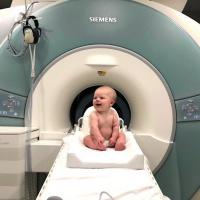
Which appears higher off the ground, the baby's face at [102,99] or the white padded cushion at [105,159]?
the baby's face at [102,99]

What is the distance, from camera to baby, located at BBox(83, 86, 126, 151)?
1.58 m

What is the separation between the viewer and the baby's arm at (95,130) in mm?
1560

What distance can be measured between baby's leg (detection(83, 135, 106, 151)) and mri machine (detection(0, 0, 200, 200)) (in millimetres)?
390

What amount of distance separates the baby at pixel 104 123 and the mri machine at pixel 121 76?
1.00 ft

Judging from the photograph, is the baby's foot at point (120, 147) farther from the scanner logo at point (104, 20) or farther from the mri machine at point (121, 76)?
the scanner logo at point (104, 20)

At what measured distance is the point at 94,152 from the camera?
1458 millimetres

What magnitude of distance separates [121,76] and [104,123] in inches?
Result: 14.9

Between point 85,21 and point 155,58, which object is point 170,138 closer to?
point 155,58

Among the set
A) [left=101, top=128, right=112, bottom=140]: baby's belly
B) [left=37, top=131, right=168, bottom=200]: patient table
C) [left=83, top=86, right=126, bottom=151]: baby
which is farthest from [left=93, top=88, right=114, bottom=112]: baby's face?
[left=37, top=131, right=168, bottom=200]: patient table

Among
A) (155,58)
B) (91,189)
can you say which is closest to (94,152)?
(91,189)

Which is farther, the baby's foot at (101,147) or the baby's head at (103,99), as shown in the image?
the baby's head at (103,99)

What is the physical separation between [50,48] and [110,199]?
1.14m

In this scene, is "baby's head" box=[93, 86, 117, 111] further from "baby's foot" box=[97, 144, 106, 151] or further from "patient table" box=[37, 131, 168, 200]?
"patient table" box=[37, 131, 168, 200]

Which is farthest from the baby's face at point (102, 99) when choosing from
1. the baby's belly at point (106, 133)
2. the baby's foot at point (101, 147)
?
the baby's foot at point (101, 147)
